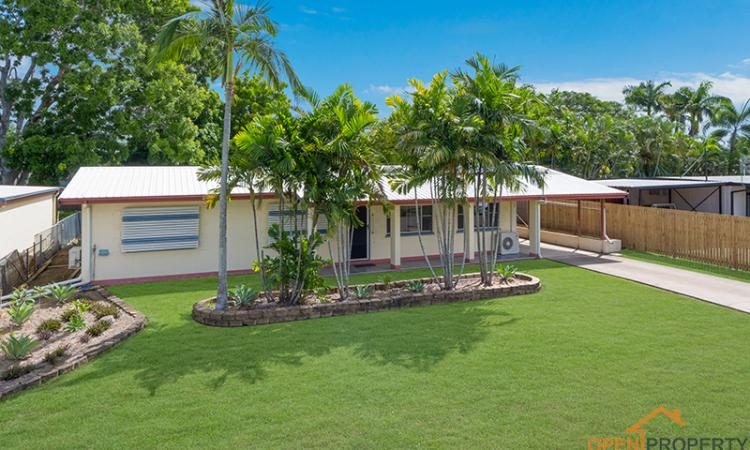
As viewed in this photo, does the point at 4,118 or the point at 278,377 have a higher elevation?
the point at 4,118

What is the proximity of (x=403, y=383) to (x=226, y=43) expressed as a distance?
6.72 m

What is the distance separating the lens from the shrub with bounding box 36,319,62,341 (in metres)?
7.96

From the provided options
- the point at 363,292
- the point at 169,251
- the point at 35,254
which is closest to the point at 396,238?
the point at 363,292

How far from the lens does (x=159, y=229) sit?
12570 mm

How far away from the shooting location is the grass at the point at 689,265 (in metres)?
13.1

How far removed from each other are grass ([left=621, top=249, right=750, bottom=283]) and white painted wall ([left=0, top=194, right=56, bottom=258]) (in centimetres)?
1878

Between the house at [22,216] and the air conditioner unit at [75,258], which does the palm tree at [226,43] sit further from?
the air conditioner unit at [75,258]

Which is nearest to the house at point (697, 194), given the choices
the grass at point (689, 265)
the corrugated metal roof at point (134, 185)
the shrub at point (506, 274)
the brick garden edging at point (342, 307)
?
the grass at point (689, 265)

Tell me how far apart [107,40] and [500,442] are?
22.6m

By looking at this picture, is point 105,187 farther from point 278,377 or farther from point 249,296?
point 278,377

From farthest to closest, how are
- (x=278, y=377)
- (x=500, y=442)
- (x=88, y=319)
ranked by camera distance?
(x=88, y=319)
(x=278, y=377)
(x=500, y=442)

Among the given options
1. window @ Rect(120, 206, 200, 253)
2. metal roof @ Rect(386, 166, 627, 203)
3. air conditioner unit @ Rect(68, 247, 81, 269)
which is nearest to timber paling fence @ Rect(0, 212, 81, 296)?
air conditioner unit @ Rect(68, 247, 81, 269)

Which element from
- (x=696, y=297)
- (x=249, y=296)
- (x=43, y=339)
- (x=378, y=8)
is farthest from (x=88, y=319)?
(x=378, y=8)

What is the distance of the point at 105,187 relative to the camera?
12.4 m
